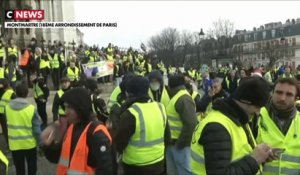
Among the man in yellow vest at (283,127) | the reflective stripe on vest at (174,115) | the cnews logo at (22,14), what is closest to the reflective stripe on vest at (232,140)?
the man in yellow vest at (283,127)

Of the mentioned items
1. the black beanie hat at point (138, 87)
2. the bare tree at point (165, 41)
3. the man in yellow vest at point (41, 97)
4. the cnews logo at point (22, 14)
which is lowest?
the man in yellow vest at point (41, 97)

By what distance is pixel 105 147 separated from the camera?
4.14 meters

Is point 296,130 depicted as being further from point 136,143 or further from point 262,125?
point 136,143

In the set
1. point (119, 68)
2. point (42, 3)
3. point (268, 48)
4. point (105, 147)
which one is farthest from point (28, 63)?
point (268, 48)

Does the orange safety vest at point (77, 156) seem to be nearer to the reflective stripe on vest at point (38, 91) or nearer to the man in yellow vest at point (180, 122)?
the man in yellow vest at point (180, 122)

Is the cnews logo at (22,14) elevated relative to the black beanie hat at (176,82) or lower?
elevated

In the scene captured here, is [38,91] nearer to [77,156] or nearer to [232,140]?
[77,156]

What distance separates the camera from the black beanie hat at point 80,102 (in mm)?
4137

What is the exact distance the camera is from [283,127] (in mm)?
4305

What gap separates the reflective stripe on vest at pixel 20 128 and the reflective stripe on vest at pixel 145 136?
2636 mm

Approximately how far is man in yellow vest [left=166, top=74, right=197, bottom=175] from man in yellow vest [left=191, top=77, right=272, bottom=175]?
3.73m

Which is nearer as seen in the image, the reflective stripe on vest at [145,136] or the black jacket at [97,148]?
the black jacket at [97,148]

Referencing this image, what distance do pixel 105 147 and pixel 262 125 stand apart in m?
1.44

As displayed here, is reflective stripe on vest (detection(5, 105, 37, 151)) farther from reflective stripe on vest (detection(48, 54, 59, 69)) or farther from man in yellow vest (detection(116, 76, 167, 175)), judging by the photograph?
reflective stripe on vest (detection(48, 54, 59, 69))
